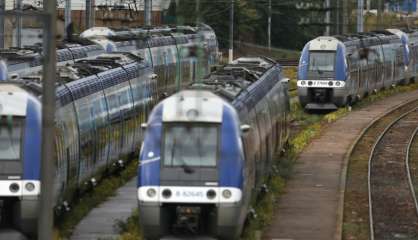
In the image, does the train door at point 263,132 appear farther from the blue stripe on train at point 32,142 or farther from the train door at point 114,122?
the blue stripe on train at point 32,142

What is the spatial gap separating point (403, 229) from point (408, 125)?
67.7 ft

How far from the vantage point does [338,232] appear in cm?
1922

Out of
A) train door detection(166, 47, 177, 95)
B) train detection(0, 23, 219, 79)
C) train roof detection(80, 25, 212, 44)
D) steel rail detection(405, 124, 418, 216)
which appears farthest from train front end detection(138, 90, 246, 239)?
train door detection(166, 47, 177, 95)

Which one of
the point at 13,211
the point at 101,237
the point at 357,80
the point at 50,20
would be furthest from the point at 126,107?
the point at 357,80

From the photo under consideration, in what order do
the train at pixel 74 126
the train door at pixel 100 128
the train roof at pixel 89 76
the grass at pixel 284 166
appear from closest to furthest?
1. the train at pixel 74 126
2. the grass at pixel 284 166
3. the train roof at pixel 89 76
4. the train door at pixel 100 128

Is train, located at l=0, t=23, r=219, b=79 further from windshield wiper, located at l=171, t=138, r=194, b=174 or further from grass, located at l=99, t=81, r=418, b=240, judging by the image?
windshield wiper, located at l=171, t=138, r=194, b=174

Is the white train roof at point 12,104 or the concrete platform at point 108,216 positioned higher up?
the white train roof at point 12,104

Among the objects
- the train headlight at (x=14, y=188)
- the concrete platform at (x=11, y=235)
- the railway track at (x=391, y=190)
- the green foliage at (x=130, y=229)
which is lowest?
the railway track at (x=391, y=190)

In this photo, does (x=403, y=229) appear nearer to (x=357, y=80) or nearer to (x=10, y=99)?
(x=10, y=99)

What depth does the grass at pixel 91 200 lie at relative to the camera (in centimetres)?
1956

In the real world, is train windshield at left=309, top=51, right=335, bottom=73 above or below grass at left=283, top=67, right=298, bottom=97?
above

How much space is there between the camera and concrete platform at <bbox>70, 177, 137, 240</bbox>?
19.4 meters

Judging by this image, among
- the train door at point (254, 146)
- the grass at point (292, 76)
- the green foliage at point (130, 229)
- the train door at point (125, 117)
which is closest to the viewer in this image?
the train door at point (254, 146)

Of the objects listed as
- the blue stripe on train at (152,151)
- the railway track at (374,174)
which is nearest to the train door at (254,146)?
the blue stripe on train at (152,151)
